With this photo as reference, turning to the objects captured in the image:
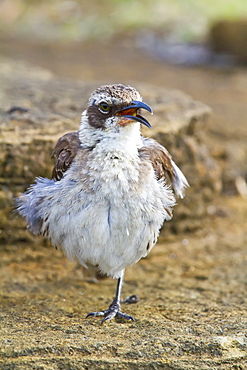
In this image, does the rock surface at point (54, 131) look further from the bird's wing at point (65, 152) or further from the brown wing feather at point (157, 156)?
the brown wing feather at point (157, 156)

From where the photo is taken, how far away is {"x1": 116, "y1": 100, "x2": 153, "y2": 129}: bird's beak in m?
4.73

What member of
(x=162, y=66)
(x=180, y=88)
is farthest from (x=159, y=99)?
(x=162, y=66)

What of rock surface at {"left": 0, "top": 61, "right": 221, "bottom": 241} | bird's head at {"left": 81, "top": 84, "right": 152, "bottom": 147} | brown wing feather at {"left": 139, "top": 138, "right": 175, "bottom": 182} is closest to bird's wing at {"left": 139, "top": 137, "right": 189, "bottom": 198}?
brown wing feather at {"left": 139, "top": 138, "right": 175, "bottom": 182}

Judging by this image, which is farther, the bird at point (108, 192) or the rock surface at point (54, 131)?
the rock surface at point (54, 131)

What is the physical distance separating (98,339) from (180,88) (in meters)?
10.7

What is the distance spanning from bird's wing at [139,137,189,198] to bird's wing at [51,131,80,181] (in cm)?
62

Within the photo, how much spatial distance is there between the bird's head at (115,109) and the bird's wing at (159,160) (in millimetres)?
422

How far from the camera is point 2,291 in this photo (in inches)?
231

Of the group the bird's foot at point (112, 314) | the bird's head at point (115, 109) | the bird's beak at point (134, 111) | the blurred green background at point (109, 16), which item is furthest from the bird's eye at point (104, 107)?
the blurred green background at point (109, 16)

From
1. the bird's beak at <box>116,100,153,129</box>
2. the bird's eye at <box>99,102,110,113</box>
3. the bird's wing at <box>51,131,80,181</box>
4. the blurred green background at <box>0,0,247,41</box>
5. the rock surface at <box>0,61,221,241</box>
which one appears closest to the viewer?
the bird's beak at <box>116,100,153,129</box>

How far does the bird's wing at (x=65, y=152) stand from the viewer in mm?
5176

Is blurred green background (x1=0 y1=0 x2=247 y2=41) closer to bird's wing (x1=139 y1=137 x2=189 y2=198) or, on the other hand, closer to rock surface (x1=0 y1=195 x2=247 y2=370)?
rock surface (x1=0 y1=195 x2=247 y2=370)

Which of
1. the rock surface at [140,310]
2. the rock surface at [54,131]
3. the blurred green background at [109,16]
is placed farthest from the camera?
the blurred green background at [109,16]

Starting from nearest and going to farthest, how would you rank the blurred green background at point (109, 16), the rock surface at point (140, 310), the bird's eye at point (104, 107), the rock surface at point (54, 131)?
1. the rock surface at point (140, 310)
2. the bird's eye at point (104, 107)
3. the rock surface at point (54, 131)
4. the blurred green background at point (109, 16)
